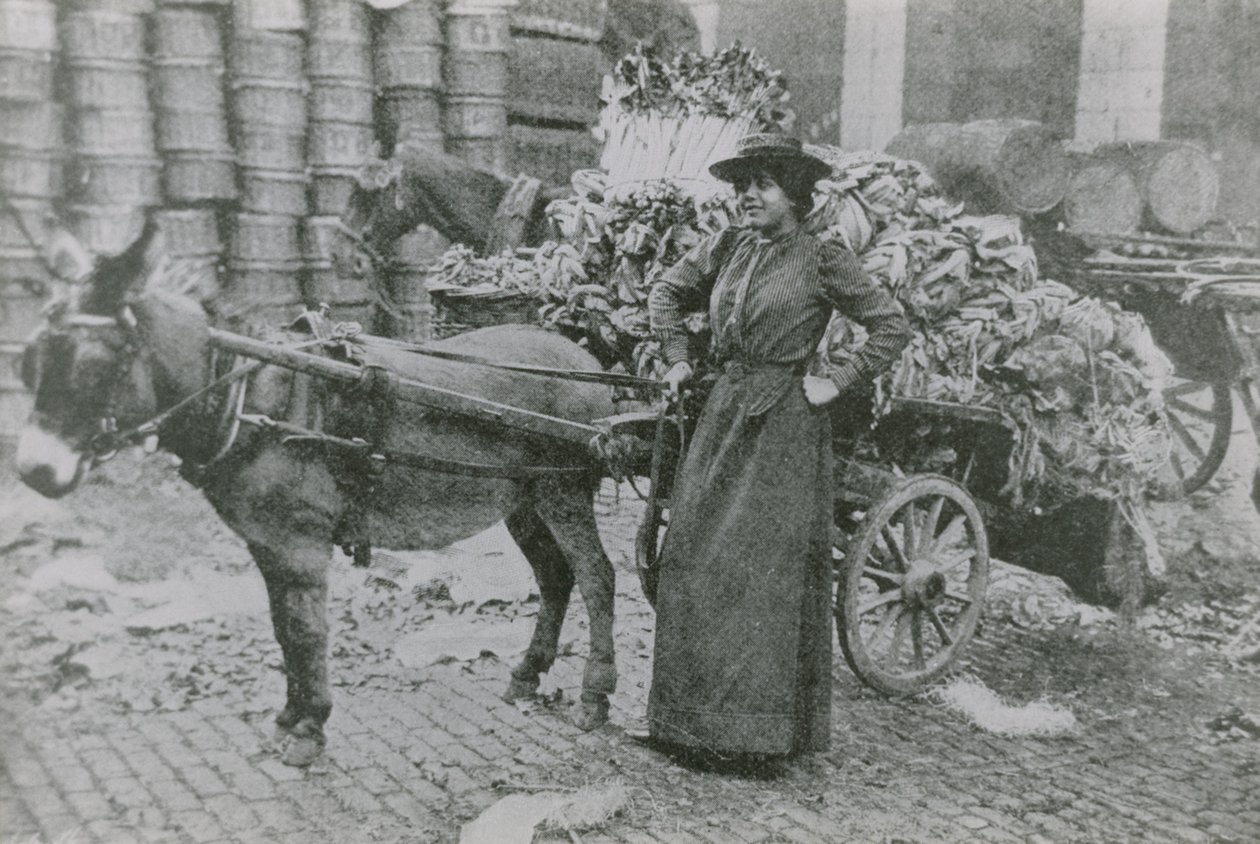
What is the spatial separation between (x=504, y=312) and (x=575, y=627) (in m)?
1.61

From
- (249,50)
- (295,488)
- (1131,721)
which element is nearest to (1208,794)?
(1131,721)

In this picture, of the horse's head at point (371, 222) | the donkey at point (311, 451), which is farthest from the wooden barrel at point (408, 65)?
the donkey at point (311, 451)

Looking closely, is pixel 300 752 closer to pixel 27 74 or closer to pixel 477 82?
pixel 27 74

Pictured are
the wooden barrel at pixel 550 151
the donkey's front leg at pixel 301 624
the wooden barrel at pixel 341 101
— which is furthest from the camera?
the wooden barrel at pixel 550 151

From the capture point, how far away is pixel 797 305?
3957mm

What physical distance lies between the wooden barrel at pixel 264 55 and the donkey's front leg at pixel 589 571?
206 centimetres

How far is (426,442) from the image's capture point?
4059 millimetres

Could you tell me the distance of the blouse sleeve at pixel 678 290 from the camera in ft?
13.9

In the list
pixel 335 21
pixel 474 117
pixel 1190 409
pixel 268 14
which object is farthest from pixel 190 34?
pixel 1190 409

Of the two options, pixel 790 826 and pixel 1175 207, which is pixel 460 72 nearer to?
pixel 1175 207

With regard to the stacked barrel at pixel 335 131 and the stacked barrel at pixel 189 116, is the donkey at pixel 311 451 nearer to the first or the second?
the stacked barrel at pixel 189 116

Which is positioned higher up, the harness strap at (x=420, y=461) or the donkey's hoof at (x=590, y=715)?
the harness strap at (x=420, y=461)

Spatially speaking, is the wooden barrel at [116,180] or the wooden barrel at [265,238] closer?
the wooden barrel at [116,180]

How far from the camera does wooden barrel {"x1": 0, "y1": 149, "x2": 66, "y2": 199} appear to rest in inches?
121
